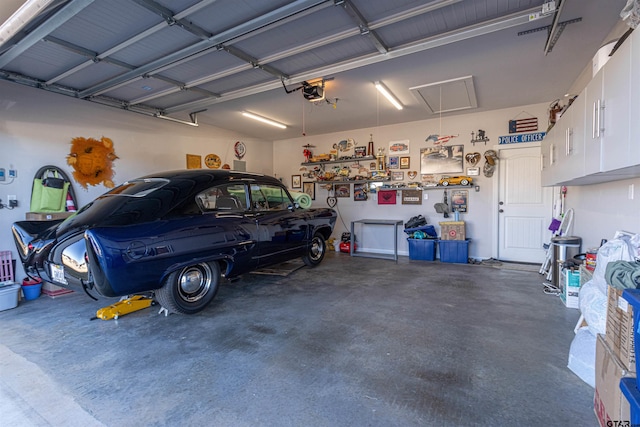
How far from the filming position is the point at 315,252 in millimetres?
→ 5629

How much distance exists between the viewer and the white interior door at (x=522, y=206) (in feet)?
18.5

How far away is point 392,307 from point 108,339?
2928 millimetres

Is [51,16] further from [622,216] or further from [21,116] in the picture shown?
[622,216]

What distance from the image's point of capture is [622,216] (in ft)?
9.21

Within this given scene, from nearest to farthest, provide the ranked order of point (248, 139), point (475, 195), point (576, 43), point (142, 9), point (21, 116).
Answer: point (142, 9) < point (576, 43) < point (21, 116) < point (475, 195) < point (248, 139)

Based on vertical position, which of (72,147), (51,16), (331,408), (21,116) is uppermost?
(51,16)

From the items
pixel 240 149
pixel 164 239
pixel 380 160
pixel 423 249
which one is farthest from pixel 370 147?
pixel 164 239

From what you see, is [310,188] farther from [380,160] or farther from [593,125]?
[593,125]

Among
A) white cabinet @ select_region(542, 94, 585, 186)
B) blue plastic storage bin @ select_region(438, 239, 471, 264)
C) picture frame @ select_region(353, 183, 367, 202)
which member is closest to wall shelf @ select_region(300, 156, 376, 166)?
picture frame @ select_region(353, 183, 367, 202)

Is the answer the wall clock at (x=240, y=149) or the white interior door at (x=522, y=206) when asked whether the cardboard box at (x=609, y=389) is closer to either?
the white interior door at (x=522, y=206)

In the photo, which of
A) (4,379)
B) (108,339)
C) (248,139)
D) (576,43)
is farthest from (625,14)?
(248,139)

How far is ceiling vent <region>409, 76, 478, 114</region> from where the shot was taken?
14.3 feet

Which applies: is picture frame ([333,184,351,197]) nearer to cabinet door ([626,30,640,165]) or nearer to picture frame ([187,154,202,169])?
picture frame ([187,154,202,169])

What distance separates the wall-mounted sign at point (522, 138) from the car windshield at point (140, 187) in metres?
6.03
